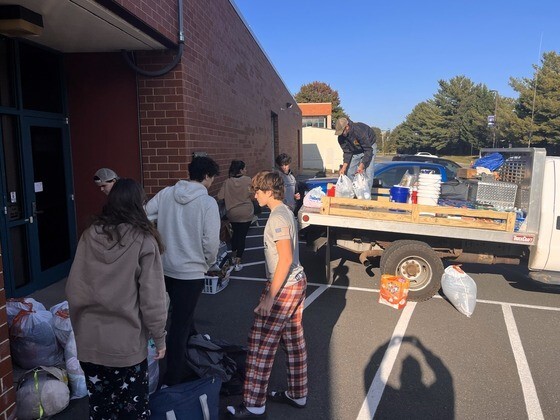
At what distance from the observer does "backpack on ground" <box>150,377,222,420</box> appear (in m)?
2.74

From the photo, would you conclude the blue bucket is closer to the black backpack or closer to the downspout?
the black backpack

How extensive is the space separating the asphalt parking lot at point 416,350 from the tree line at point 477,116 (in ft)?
124

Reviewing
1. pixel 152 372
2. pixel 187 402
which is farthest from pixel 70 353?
pixel 187 402

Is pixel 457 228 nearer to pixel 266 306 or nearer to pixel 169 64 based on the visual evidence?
pixel 266 306

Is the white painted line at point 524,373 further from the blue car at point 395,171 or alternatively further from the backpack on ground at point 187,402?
the blue car at point 395,171

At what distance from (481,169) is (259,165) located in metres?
7.30

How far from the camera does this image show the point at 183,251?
3.41 meters

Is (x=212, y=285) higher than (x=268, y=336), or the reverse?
(x=268, y=336)

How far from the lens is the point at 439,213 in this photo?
18.4 feet

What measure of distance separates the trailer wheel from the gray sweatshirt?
3.17 meters

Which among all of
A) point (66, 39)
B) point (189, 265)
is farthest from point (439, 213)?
point (66, 39)

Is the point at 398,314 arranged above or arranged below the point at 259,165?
below

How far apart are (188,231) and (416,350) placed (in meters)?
2.63

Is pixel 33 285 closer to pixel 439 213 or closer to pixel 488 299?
pixel 439 213
